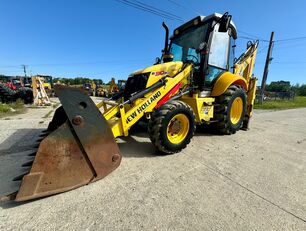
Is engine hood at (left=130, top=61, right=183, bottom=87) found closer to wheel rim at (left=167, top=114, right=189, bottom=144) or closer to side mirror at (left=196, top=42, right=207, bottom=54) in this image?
side mirror at (left=196, top=42, right=207, bottom=54)

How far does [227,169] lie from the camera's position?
114 inches

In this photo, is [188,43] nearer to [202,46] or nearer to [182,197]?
[202,46]

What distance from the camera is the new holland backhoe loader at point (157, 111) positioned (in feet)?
6.79

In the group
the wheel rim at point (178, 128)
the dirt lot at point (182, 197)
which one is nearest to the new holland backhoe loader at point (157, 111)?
the wheel rim at point (178, 128)

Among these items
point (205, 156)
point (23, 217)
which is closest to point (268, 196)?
point (205, 156)

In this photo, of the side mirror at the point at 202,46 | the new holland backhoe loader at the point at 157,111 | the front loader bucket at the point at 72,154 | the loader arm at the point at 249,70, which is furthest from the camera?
the loader arm at the point at 249,70

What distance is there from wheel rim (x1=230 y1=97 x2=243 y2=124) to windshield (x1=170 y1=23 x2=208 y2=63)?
5.36 feet

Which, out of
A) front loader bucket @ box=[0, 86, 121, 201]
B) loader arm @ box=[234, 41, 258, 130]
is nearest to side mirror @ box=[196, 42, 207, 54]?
loader arm @ box=[234, 41, 258, 130]

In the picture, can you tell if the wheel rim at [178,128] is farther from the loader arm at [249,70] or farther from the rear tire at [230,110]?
the loader arm at [249,70]

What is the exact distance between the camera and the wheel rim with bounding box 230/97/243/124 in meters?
4.90

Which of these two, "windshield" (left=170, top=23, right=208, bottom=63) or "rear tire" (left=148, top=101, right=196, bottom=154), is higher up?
"windshield" (left=170, top=23, right=208, bottom=63)

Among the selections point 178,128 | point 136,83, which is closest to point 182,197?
point 178,128

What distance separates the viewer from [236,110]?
503 centimetres

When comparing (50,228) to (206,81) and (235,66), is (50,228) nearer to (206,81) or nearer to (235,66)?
(206,81)
